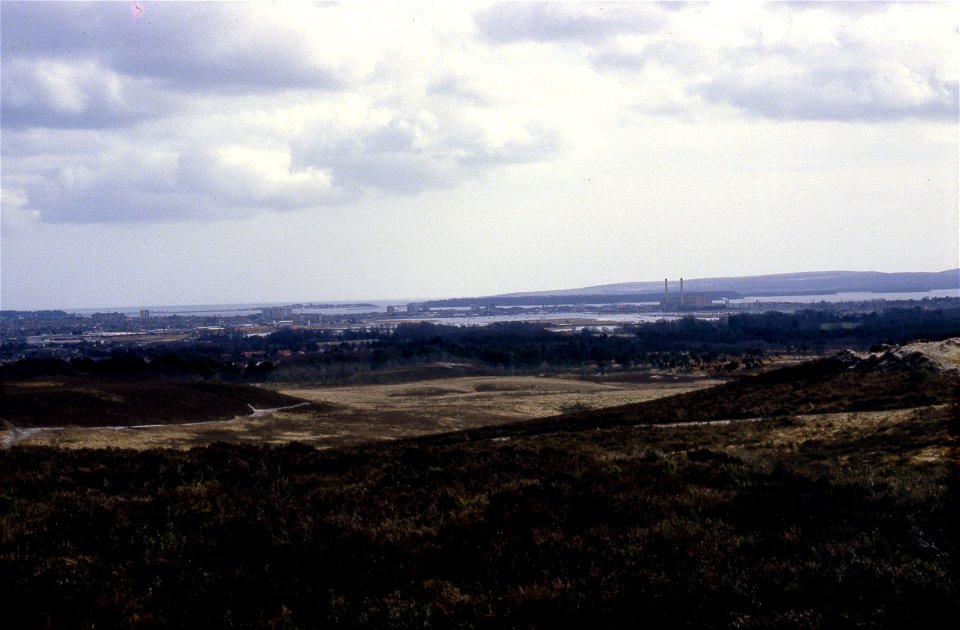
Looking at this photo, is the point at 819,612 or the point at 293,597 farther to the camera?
the point at 293,597

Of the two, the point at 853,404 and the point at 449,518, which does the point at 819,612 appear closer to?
the point at 449,518

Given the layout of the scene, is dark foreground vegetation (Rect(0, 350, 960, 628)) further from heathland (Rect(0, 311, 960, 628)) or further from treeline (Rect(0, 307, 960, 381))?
treeline (Rect(0, 307, 960, 381))

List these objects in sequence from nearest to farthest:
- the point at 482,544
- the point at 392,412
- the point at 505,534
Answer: the point at 482,544 < the point at 505,534 < the point at 392,412

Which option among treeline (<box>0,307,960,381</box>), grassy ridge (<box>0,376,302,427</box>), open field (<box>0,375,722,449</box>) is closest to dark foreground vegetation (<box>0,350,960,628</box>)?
open field (<box>0,375,722,449</box>)

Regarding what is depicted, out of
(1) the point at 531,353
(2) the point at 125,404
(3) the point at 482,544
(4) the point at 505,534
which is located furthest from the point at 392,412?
(1) the point at 531,353

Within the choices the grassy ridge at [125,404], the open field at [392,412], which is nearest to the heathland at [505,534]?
the open field at [392,412]

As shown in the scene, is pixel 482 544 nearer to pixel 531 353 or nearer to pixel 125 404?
pixel 125 404

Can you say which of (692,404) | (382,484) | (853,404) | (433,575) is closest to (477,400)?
(692,404)

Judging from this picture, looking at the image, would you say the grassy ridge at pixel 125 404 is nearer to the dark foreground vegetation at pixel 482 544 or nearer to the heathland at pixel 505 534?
the heathland at pixel 505 534
